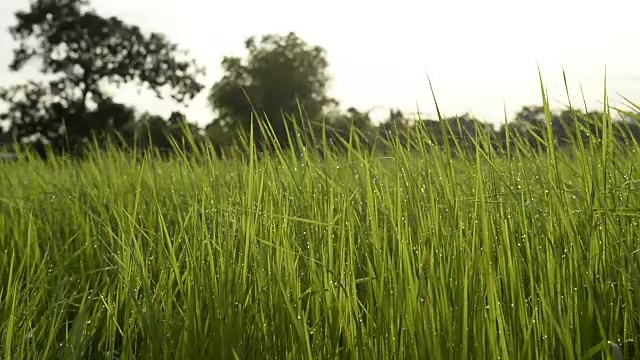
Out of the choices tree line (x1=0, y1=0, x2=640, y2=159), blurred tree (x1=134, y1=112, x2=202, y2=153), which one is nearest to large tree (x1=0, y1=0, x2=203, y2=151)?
tree line (x1=0, y1=0, x2=640, y2=159)

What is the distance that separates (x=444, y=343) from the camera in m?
1.19

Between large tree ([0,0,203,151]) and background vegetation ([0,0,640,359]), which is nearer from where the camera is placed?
background vegetation ([0,0,640,359])

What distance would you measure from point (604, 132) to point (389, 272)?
0.56 metres

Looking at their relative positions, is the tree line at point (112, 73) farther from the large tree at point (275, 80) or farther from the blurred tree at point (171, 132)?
the blurred tree at point (171, 132)

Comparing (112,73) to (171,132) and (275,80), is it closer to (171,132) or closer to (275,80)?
(275,80)

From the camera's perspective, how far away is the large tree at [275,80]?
21.5 meters

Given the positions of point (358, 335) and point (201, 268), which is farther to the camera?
point (201, 268)

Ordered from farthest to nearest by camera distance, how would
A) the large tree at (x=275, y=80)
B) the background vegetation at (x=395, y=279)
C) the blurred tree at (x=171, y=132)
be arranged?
the large tree at (x=275, y=80) → the blurred tree at (x=171, y=132) → the background vegetation at (x=395, y=279)

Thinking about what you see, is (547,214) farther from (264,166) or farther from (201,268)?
(201,268)

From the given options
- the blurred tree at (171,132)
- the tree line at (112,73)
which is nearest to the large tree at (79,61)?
the tree line at (112,73)

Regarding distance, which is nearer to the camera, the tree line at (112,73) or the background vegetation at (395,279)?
the background vegetation at (395,279)

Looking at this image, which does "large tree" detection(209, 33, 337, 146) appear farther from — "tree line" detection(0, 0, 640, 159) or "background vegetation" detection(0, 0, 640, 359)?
"background vegetation" detection(0, 0, 640, 359)

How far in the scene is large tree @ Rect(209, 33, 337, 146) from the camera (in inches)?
846

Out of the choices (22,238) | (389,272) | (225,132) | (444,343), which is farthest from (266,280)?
(225,132)
